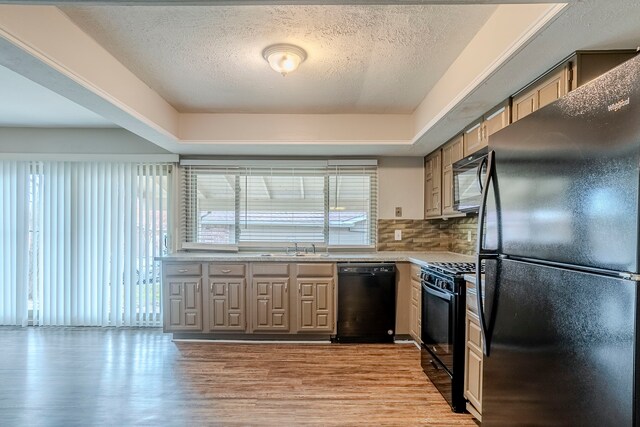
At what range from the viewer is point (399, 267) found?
11.6 feet

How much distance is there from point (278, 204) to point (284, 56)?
2122 millimetres

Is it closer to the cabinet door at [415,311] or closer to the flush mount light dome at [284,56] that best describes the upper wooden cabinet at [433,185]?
the cabinet door at [415,311]

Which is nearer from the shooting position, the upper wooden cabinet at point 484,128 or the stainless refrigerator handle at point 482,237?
the stainless refrigerator handle at point 482,237

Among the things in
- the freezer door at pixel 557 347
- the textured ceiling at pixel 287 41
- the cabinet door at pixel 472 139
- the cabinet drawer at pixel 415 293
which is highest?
the textured ceiling at pixel 287 41

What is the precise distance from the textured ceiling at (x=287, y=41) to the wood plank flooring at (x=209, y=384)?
2.46 meters

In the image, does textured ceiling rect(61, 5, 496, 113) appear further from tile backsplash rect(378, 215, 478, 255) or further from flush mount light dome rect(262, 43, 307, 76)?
A: tile backsplash rect(378, 215, 478, 255)

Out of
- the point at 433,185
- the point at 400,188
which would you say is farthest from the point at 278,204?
the point at 433,185

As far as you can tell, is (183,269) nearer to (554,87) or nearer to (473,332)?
(473,332)

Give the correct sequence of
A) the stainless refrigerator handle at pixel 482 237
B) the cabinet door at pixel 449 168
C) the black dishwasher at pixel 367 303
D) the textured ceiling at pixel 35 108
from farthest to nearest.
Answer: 1. the black dishwasher at pixel 367 303
2. the cabinet door at pixel 449 168
3. the textured ceiling at pixel 35 108
4. the stainless refrigerator handle at pixel 482 237

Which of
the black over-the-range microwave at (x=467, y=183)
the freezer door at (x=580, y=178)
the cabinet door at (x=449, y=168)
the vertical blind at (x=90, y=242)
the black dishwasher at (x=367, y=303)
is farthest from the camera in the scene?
the vertical blind at (x=90, y=242)

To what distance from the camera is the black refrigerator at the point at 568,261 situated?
31.9 inches

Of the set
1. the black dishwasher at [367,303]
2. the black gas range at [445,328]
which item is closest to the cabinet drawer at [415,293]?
the black dishwasher at [367,303]

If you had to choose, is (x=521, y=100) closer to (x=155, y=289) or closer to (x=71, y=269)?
(x=155, y=289)

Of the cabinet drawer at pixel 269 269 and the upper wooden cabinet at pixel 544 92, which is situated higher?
the upper wooden cabinet at pixel 544 92
